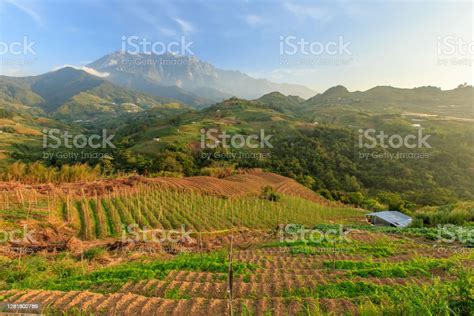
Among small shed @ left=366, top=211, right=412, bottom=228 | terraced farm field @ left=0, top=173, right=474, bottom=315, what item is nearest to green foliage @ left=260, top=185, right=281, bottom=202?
terraced farm field @ left=0, top=173, right=474, bottom=315

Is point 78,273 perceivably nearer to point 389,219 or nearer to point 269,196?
point 269,196

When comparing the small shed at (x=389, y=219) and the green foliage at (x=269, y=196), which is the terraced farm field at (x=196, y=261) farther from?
the small shed at (x=389, y=219)

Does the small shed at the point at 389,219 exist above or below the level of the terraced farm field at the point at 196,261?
below

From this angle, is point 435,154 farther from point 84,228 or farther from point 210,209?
point 84,228

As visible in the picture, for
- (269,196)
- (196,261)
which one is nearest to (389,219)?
(269,196)

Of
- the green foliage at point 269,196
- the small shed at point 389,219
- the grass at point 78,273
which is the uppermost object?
the grass at point 78,273

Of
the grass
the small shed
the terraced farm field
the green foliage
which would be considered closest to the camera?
the terraced farm field

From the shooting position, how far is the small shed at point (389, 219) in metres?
25.0

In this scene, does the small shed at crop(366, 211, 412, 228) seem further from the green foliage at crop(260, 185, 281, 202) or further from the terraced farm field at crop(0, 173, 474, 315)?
the green foliage at crop(260, 185, 281, 202)

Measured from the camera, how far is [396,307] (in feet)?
11.0

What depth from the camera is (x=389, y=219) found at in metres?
25.8

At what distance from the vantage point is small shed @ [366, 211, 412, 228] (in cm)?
2498

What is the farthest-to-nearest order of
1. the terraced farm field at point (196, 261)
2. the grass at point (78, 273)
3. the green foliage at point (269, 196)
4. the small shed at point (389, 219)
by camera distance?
the green foliage at point (269, 196) → the small shed at point (389, 219) → the grass at point (78, 273) → the terraced farm field at point (196, 261)

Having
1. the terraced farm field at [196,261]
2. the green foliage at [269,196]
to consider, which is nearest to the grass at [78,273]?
the terraced farm field at [196,261]
